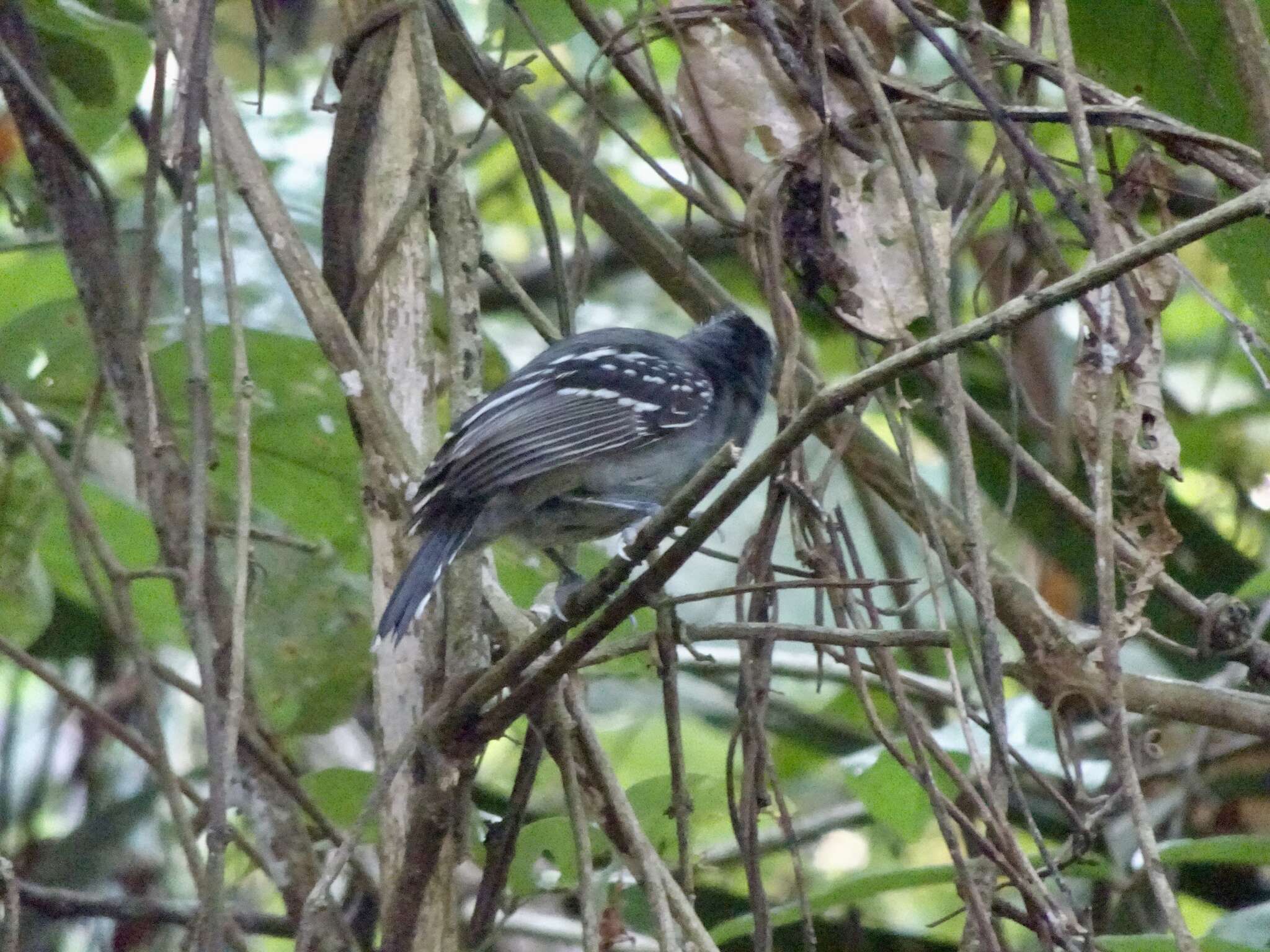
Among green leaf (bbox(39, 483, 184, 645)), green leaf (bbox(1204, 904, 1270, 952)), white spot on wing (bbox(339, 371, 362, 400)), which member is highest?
green leaf (bbox(39, 483, 184, 645))

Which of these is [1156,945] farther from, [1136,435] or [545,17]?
[545,17]

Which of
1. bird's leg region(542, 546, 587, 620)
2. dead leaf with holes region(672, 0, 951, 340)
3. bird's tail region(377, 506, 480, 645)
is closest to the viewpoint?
bird's tail region(377, 506, 480, 645)

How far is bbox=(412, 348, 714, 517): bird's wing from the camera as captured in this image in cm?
278

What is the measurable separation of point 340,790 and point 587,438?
0.90 meters

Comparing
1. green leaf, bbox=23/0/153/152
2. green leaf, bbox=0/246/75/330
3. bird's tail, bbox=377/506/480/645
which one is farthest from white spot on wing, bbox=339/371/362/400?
green leaf, bbox=0/246/75/330

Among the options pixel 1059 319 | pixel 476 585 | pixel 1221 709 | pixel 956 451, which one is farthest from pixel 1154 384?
pixel 1059 319

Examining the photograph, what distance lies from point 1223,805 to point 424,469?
10.0ft

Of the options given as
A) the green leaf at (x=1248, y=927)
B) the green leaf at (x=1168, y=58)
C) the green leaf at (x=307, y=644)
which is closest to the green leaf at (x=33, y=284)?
the green leaf at (x=307, y=644)

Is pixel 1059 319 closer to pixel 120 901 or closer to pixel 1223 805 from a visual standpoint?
pixel 1223 805

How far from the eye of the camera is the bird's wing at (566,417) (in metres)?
2.78

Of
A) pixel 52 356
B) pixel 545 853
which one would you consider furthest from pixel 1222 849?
pixel 52 356

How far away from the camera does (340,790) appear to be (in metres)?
3.13

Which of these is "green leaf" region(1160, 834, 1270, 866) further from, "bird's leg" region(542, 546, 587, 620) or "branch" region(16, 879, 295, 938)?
"branch" region(16, 879, 295, 938)

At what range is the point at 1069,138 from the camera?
423 cm
